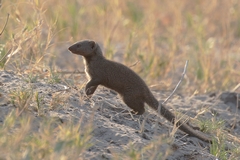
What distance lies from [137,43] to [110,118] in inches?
103

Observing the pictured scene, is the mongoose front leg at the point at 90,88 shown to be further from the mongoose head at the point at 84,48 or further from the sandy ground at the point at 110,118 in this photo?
the mongoose head at the point at 84,48

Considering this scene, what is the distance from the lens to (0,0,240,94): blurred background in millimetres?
5113

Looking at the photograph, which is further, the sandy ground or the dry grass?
the dry grass

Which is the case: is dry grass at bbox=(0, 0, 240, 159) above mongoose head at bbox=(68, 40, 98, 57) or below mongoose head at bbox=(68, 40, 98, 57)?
below

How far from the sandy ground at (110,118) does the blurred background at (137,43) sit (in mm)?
304

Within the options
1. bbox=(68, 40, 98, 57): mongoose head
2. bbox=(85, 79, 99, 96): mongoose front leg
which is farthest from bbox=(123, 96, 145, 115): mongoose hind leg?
bbox=(68, 40, 98, 57): mongoose head

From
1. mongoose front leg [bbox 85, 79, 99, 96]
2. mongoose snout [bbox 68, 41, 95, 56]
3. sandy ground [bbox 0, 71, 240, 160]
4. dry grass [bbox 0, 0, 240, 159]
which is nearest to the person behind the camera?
sandy ground [bbox 0, 71, 240, 160]

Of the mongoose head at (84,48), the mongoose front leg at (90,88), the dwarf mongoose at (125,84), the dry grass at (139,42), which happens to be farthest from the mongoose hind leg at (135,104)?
the dry grass at (139,42)

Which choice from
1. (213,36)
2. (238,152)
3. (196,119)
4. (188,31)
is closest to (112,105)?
(196,119)

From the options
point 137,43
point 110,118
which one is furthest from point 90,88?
point 137,43

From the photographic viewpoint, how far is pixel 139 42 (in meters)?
7.09

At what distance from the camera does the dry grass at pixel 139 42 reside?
198 inches

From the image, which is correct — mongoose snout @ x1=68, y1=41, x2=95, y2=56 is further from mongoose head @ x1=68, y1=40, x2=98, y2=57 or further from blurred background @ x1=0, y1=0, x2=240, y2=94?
blurred background @ x1=0, y1=0, x2=240, y2=94

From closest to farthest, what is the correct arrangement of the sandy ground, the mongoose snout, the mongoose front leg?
the sandy ground
the mongoose front leg
the mongoose snout
